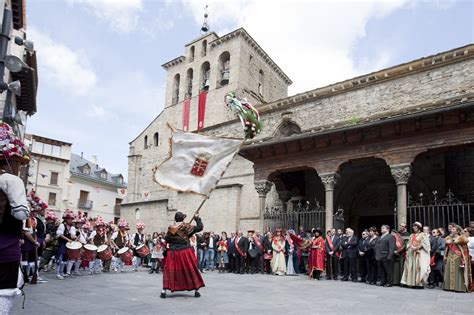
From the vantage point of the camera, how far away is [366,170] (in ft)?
58.5

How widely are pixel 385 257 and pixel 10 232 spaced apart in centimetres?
997

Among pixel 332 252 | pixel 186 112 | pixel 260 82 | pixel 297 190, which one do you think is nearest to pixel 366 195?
pixel 297 190

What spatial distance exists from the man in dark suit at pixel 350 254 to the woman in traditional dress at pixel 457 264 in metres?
2.71

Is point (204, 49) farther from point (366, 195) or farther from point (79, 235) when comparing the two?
point (79, 235)

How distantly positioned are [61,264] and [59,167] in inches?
1475

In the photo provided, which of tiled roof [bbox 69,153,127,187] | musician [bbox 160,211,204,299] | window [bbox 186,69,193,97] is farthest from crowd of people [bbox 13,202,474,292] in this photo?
tiled roof [bbox 69,153,127,187]

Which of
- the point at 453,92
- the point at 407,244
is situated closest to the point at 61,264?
the point at 407,244

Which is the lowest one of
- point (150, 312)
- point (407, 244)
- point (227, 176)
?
point (150, 312)

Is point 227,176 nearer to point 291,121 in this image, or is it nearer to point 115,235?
point 291,121

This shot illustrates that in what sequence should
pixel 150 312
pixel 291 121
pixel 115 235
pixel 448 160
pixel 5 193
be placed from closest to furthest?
pixel 5 193 < pixel 150 312 < pixel 115 235 < pixel 448 160 < pixel 291 121

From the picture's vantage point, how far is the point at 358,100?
1845 centimetres

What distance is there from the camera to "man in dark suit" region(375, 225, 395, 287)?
1098cm

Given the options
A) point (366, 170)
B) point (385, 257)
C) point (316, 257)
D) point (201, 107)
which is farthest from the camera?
point (201, 107)

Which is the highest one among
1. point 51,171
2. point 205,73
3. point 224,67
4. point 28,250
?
point 224,67
